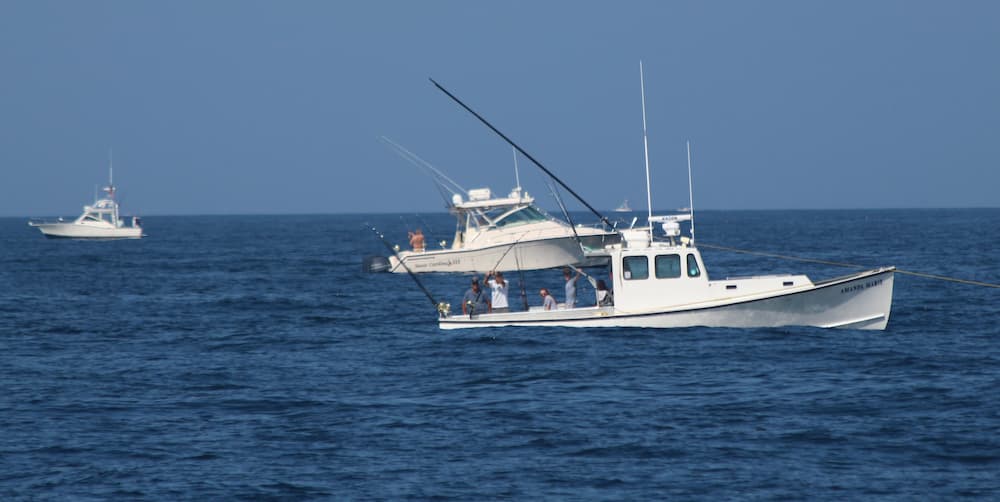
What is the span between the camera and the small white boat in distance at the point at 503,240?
55.8 m

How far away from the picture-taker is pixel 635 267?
2762cm

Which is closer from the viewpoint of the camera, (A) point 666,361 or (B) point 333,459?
(B) point 333,459

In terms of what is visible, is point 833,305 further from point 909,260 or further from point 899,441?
point 909,260

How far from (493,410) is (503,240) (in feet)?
121

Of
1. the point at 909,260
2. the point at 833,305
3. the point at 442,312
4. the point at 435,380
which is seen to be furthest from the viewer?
the point at 909,260

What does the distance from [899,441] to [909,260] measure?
4452cm

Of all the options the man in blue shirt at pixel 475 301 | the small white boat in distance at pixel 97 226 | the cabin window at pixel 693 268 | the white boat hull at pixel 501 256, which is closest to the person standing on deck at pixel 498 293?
the man in blue shirt at pixel 475 301

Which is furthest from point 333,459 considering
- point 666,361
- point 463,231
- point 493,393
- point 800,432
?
point 463,231

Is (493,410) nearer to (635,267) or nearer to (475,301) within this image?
(635,267)

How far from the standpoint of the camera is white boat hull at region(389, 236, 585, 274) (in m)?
55.8

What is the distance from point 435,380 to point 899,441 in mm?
9248

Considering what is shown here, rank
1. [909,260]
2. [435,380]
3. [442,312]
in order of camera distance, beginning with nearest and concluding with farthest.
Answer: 1. [435,380]
2. [442,312]
3. [909,260]

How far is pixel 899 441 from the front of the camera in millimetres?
17656

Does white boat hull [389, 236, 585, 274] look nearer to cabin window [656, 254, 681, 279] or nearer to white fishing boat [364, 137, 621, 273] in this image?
white fishing boat [364, 137, 621, 273]
